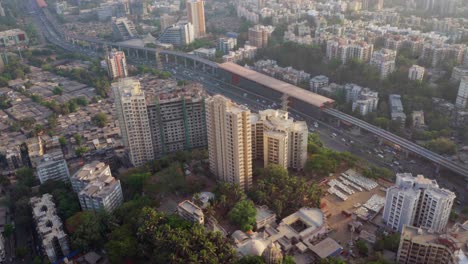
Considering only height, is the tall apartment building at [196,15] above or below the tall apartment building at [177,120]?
above

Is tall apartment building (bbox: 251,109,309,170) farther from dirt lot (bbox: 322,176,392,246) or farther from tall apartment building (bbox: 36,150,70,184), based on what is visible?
tall apartment building (bbox: 36,150,70,184)

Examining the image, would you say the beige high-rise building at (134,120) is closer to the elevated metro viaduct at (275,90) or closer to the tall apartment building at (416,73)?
the elevated metro viaduct at (275,90)

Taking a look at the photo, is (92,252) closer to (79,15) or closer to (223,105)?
(223,105)

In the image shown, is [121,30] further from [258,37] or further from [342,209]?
[342,209]

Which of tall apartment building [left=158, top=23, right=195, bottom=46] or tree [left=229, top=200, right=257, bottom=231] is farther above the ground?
tall apartment building [left=158, top=23, right=195, bottom=46]

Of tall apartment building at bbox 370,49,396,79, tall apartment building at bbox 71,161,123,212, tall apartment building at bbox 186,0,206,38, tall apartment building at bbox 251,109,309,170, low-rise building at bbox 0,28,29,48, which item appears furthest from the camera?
low-rise building at bbox 0,28,29,48

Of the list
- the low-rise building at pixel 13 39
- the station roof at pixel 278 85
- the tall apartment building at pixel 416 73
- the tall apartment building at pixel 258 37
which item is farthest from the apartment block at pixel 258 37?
the low-rise building at pixel 13 39

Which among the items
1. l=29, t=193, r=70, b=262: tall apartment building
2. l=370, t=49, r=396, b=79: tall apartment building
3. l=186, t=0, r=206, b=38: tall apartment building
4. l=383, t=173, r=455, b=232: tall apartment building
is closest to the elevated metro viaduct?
l=370, t=49, r=396, b=79: tall apartment building
